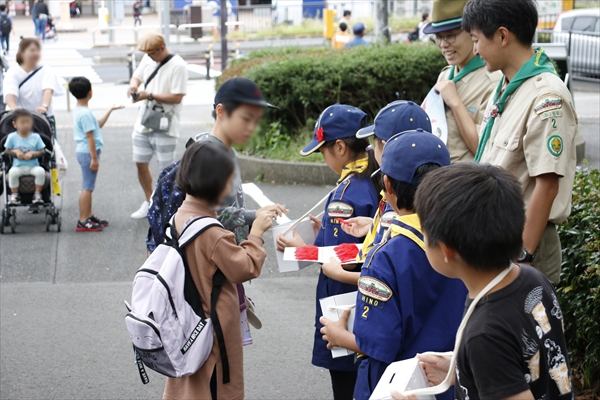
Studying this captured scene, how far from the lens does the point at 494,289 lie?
6.61ft

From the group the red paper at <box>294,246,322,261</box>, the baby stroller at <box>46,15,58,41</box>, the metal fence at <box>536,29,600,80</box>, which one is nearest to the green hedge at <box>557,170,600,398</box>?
the red paper at <box>294,246,322,261</box>

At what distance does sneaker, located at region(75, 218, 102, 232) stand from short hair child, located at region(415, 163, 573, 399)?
6.62 metres

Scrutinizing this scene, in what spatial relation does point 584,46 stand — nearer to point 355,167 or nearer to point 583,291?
point 583,291

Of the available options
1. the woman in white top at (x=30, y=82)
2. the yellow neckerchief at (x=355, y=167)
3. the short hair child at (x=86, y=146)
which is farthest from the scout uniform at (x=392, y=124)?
the woman in white top at (x=30, y=82)

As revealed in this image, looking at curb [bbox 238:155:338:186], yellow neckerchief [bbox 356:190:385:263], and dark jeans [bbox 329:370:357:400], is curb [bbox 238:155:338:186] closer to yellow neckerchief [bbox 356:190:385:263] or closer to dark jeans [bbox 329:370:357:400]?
dark jeans [bbox 329:370:357:400]

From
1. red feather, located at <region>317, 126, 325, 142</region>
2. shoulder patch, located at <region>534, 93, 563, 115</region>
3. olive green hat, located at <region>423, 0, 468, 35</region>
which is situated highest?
olive green hat, located at <region>423, 0, 468, 35</region>

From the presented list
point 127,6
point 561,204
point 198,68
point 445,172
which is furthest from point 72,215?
point 127,6

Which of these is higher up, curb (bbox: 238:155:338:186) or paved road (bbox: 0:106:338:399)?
curb (bbox: 238:155:338:186)

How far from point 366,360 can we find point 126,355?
2.91m

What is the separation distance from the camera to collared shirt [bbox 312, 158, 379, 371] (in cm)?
366

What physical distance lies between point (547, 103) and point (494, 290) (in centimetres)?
151

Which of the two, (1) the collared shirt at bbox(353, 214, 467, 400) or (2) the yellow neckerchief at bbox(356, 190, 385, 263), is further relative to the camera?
(2) the yellow neckerchief at bbox(356, 190, 385, 263)

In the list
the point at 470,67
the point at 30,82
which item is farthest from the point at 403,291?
the point at 30,82

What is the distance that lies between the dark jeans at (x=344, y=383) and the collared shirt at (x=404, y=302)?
1.10 metres
